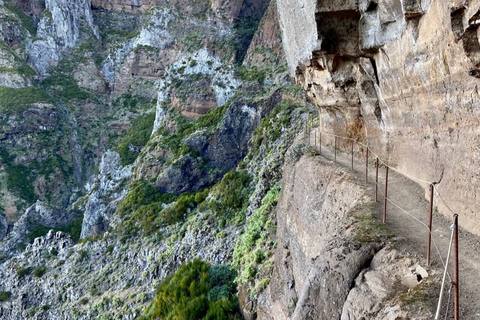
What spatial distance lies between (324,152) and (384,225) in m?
7.20

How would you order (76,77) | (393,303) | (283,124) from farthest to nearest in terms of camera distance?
1. (76,77)
2. (283,124)
3. (393,303)

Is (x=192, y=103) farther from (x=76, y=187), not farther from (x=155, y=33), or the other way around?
(x=76, y=187)

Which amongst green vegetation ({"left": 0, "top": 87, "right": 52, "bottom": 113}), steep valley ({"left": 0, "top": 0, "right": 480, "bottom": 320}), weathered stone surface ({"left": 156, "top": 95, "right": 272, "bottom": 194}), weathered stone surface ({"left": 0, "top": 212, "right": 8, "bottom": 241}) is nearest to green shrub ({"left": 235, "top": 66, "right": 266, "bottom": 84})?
steep valley ({"left": 0, "top": 0, "right": 480, "bottom": 320})

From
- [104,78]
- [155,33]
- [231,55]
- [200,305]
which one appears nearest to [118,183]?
[231,55]

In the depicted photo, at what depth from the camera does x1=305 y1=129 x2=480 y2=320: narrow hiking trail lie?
12.1 feet

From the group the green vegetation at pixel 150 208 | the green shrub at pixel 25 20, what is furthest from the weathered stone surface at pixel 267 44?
the green shrub at pixel 25 20

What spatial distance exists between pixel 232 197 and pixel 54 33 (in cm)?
7652

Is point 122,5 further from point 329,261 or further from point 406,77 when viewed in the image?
point 329,261

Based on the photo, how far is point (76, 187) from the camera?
6444 cm

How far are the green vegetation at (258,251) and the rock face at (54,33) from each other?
7822 centimetres

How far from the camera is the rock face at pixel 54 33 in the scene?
76188mm

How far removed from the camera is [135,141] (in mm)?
56906

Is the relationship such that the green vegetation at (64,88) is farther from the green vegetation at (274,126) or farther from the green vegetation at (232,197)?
the green vegetation at (232,197)

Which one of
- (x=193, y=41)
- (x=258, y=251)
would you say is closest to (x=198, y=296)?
(x=258, y=251)
